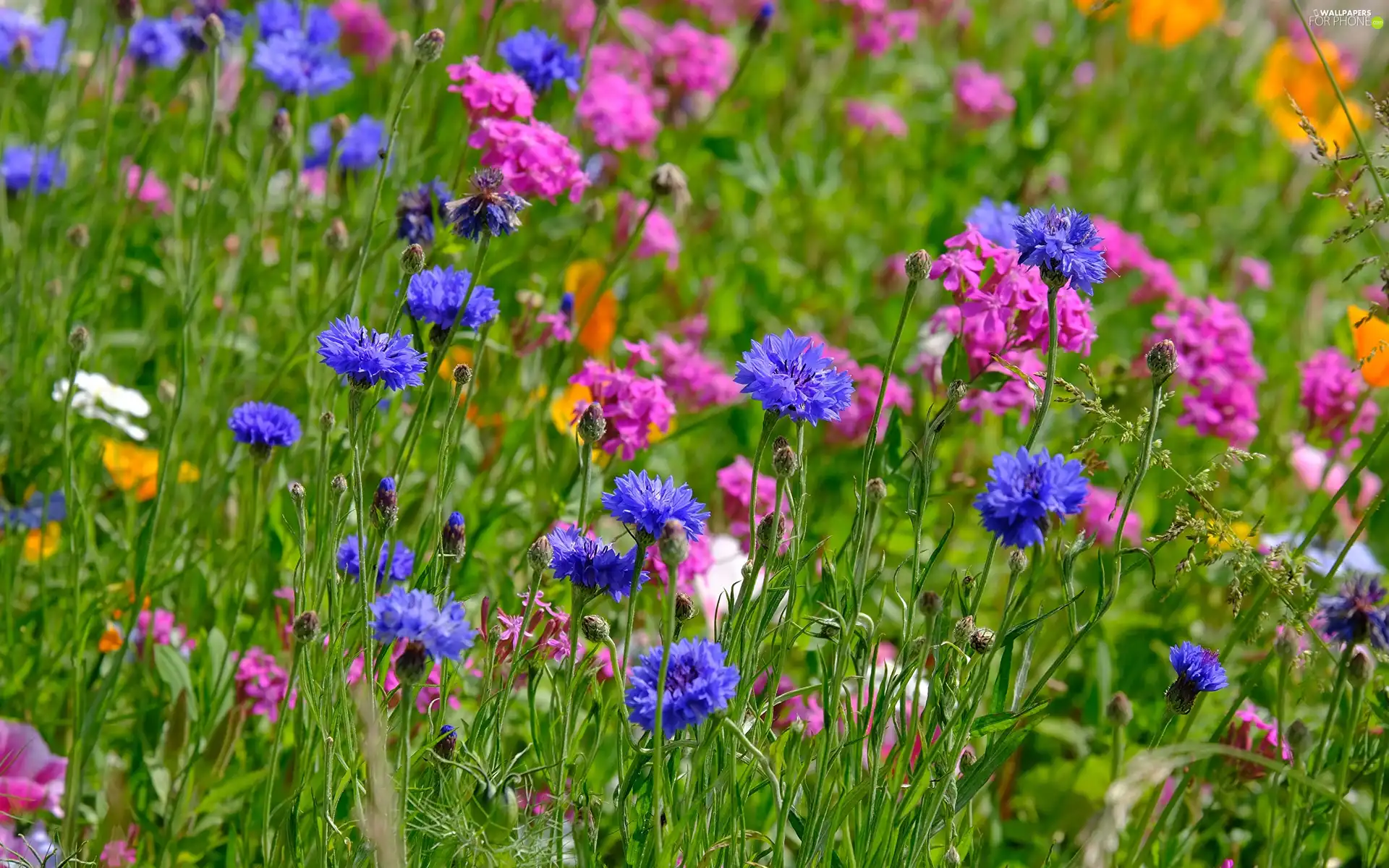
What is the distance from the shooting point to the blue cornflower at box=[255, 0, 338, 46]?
226 cm

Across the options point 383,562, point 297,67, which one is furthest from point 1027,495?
point 297,67

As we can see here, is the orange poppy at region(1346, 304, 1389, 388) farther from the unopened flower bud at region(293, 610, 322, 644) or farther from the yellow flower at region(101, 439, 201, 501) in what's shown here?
the yellow flower at region(101, 439, 201, 501)

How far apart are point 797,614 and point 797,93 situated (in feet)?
7.18

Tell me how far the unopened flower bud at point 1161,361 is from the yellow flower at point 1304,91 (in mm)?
2868

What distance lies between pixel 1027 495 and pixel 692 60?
189 cm

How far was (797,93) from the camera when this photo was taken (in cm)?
331

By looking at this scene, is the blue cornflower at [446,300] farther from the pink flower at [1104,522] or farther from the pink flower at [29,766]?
the pink flower at [1104,522]

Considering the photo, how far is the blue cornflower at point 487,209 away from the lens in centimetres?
133

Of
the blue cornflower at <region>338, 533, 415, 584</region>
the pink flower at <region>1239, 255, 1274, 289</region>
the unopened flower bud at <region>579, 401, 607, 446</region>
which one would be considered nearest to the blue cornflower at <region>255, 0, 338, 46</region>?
the blue cornflower at <region>338, 533, 415, 584</region>

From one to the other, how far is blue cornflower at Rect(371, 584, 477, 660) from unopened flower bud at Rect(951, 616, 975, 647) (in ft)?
1.44

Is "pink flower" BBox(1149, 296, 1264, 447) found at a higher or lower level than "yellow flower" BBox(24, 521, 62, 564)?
higher

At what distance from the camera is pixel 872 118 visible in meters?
3.11

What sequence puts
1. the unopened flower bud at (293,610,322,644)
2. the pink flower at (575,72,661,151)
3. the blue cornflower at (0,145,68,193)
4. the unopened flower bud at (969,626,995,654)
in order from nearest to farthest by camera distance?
the unopened flower bud at (293,610,322,644), the unopened flower bud at (969,626,995,654), the blue cornflower at (0,145,68,193), the pink flower at (575,72,661,151)

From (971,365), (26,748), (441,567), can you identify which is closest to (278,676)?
(26,748)
